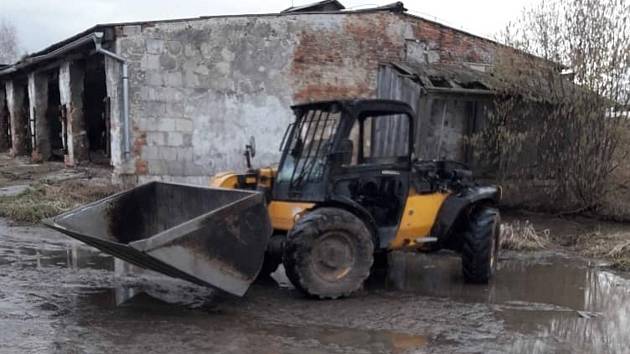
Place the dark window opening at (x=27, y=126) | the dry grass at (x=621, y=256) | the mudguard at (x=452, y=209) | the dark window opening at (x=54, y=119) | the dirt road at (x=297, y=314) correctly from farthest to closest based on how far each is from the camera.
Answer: the dark window opening at (x=27, y=126)
the dark window opening at (x=54, y=119)
the dry grass at (x=621, y=256)
the mudguard at (x=452, y=209)
the dirt road at (x=297, y=314)

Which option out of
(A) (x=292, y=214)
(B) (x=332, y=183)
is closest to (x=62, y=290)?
(A) (x=292, y=214)

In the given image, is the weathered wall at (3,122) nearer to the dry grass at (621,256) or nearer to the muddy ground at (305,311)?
the muddy ground at (305,311)

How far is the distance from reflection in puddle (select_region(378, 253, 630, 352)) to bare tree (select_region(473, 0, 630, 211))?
13.7 ft

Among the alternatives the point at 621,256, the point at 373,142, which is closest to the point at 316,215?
the point at 373,142

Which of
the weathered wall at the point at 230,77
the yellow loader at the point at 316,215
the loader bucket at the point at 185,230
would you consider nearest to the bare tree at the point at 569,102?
the weathered wall at the point at 230,77

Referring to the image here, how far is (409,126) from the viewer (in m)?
7.11

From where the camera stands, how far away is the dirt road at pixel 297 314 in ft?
16.9

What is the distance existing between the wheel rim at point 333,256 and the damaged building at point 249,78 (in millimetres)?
6959

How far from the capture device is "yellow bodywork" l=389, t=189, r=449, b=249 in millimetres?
7035

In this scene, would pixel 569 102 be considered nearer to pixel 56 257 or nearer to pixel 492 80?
pixel 492 80

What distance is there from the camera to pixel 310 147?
6.91m

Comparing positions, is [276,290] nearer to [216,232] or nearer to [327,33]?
[216,232]

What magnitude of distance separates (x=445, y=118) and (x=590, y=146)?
10.5 feet

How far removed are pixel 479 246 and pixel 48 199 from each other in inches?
305
